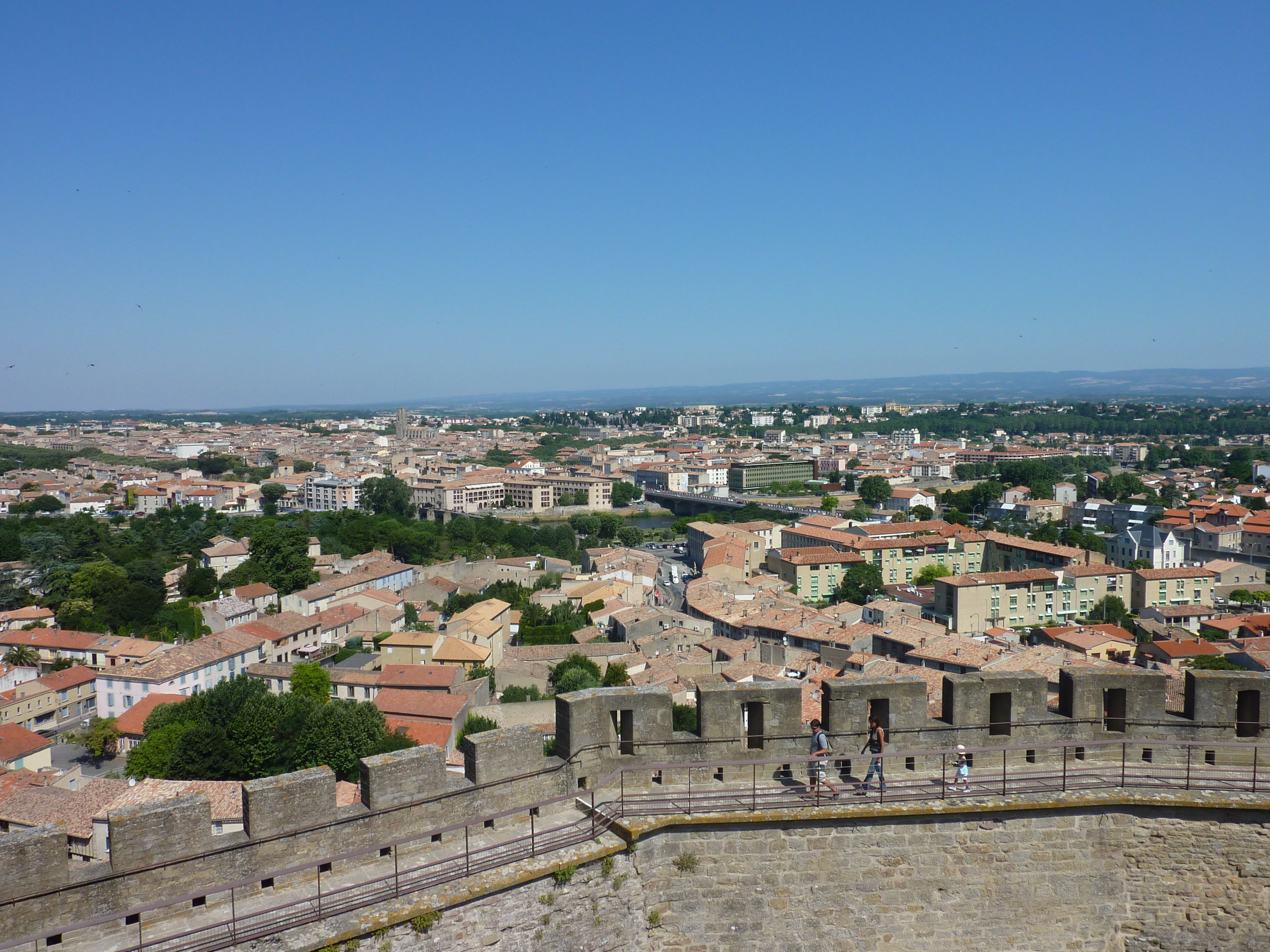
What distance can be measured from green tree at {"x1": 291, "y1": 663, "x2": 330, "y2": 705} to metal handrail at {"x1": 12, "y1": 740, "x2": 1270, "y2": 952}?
17.9 m

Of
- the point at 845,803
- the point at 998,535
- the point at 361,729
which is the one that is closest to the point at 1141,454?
the point at 998,535

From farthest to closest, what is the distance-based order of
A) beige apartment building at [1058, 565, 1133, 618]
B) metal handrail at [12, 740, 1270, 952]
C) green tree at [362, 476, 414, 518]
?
green tree at [362, 476, 414, 518], beige apartment building at [1058, 565, 1133, 618], metal handrail at [12, 740, 1270, 952]

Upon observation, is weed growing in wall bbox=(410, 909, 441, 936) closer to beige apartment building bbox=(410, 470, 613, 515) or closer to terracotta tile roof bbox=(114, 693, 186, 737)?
terracotta tile roof bbox=(114, 693, 186, 737)

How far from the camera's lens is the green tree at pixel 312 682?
20.7m

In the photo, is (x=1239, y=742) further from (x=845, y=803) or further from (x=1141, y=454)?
(x=1141, y=454)

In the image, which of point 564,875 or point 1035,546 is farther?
point 1035,546

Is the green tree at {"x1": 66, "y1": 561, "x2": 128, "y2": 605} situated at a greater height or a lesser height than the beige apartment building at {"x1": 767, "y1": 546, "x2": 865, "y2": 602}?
greater

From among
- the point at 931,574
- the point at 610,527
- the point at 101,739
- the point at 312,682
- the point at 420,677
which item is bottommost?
the point at 610,527

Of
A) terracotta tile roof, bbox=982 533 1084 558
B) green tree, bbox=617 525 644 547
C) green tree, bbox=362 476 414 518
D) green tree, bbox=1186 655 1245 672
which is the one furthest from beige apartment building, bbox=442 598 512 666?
green tree, bbox=362 476 414 518

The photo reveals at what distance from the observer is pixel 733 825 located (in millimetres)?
3766

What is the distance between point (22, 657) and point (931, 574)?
31.3m

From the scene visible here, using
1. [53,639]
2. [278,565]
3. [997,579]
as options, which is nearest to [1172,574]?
[997,579]

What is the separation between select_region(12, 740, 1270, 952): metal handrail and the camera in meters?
3.16

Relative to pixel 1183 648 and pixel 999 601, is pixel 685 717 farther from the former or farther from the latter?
pixel 999 601
